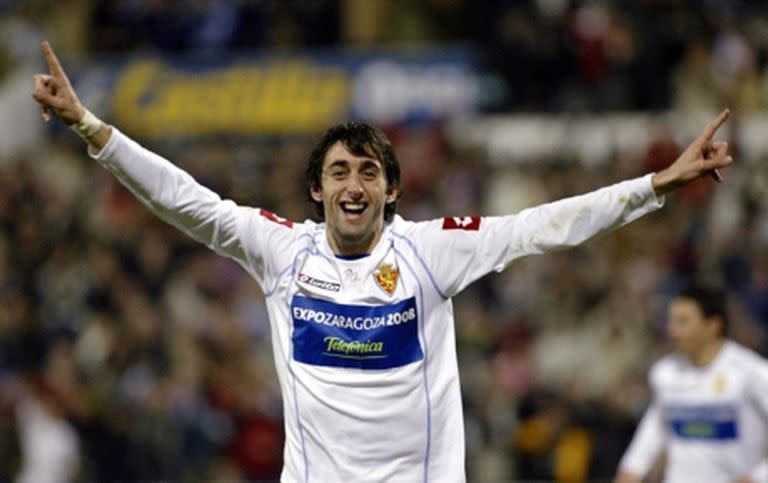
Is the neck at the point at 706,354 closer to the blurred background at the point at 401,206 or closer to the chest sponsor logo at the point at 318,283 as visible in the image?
the blurred background at the point at 401,206

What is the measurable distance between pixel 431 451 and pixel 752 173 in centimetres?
841

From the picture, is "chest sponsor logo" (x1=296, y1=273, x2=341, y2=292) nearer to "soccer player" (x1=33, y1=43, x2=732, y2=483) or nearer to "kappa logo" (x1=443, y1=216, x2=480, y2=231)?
"soccer player" (x1=33, y1=43, x2=732, y2=483)

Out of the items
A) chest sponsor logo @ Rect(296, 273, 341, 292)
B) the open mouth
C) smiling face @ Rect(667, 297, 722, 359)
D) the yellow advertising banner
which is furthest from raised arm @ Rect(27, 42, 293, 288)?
the yellow advertising banner

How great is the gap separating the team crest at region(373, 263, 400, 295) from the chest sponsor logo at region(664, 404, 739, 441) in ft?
13.6

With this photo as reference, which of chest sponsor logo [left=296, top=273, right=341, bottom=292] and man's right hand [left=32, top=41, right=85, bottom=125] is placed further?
chest sponsor logo [left=296, top=273, right=341, bottom=292]

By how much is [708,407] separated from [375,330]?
4.22 metres

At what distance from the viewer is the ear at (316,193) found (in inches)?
269

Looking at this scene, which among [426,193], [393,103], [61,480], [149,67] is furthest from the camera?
[149,67]

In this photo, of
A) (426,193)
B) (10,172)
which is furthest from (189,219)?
(10,172)

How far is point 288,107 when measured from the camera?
60.3ft

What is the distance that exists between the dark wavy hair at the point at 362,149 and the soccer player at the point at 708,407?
380cm

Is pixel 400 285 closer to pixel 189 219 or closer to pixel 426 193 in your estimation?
pixel 189 219

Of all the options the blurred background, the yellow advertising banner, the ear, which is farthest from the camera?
the yellow advertising banner

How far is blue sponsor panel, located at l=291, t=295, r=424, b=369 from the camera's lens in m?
Result: 6.48
